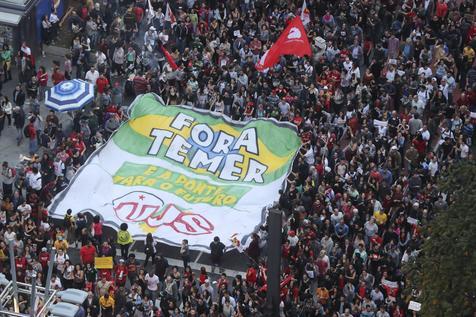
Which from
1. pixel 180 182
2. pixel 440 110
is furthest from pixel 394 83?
pixel 180 182

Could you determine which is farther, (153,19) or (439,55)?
(153,19)

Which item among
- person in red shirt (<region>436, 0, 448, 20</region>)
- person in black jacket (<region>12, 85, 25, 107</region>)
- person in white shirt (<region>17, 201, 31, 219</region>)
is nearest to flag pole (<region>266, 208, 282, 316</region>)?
person in white shirt (<region>17, 201, 31, 219</region>)

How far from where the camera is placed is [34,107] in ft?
142

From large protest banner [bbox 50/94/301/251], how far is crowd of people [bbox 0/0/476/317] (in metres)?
0.55

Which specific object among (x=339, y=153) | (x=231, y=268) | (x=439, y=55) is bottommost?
(x=231, y=268)

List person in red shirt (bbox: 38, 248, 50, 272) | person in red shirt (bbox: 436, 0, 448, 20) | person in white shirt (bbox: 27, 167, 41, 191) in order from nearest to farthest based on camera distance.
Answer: person in red shirt (bbox: 38, 248, 50, 272) < person in white shirt (bbox: 27, 167, 41, 191) < person in red shirt (bbox: 436, 0, 448, 20)

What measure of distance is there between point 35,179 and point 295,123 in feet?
27.6

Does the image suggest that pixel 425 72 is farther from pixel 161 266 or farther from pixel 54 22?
pixel 54 22

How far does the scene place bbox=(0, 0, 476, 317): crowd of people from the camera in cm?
3553

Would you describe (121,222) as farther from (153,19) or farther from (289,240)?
(153,19)

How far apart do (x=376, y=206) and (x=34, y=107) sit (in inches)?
489

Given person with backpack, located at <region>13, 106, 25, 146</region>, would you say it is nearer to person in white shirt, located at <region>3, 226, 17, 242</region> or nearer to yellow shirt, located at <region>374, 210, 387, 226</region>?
person in white shirt, located at <region>3, 226, 17, 242</region>

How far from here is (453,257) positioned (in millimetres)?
28062

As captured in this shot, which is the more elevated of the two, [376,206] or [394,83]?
[394,83]
